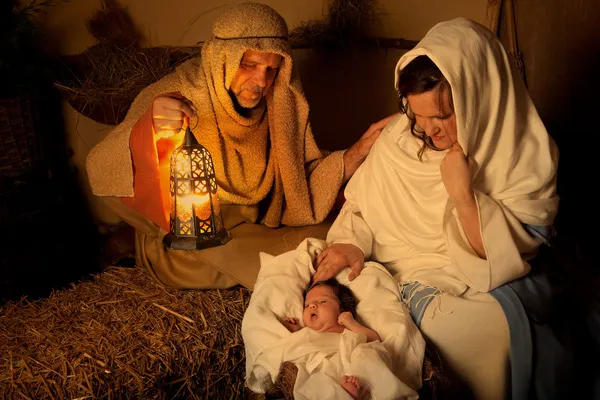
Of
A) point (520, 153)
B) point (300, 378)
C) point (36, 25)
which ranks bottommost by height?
point (300, 378)

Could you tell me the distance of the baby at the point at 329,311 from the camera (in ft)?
7.12

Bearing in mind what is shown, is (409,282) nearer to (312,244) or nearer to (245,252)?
(312,244)

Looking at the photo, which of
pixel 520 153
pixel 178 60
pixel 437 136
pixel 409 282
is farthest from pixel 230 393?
pixel 178 60

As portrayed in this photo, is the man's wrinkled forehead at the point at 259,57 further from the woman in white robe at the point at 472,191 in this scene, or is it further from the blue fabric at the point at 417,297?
the blue fabric at the point at 417,297

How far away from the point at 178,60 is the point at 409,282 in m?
2.43

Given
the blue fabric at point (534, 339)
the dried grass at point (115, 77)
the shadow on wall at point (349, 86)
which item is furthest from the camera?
the shadow on wall at point (349, 86)

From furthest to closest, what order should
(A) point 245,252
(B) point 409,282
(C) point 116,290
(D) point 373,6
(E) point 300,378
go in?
(D) point 373,6
(C) point 116,290
(A) point 245,252
(B) point 409,282
(E) point 300,378

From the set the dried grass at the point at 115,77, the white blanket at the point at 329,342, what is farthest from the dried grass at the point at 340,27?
the white blanket at the point at 329,342

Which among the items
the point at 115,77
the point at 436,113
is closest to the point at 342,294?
the point at 436,113

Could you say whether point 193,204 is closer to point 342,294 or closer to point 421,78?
point 342,294

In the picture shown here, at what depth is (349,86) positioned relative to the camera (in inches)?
168

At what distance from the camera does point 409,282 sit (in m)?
2.48

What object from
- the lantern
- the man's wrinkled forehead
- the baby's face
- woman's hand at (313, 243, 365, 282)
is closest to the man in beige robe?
the man's wrinkled forehead

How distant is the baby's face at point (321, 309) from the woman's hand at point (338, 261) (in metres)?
0.13
